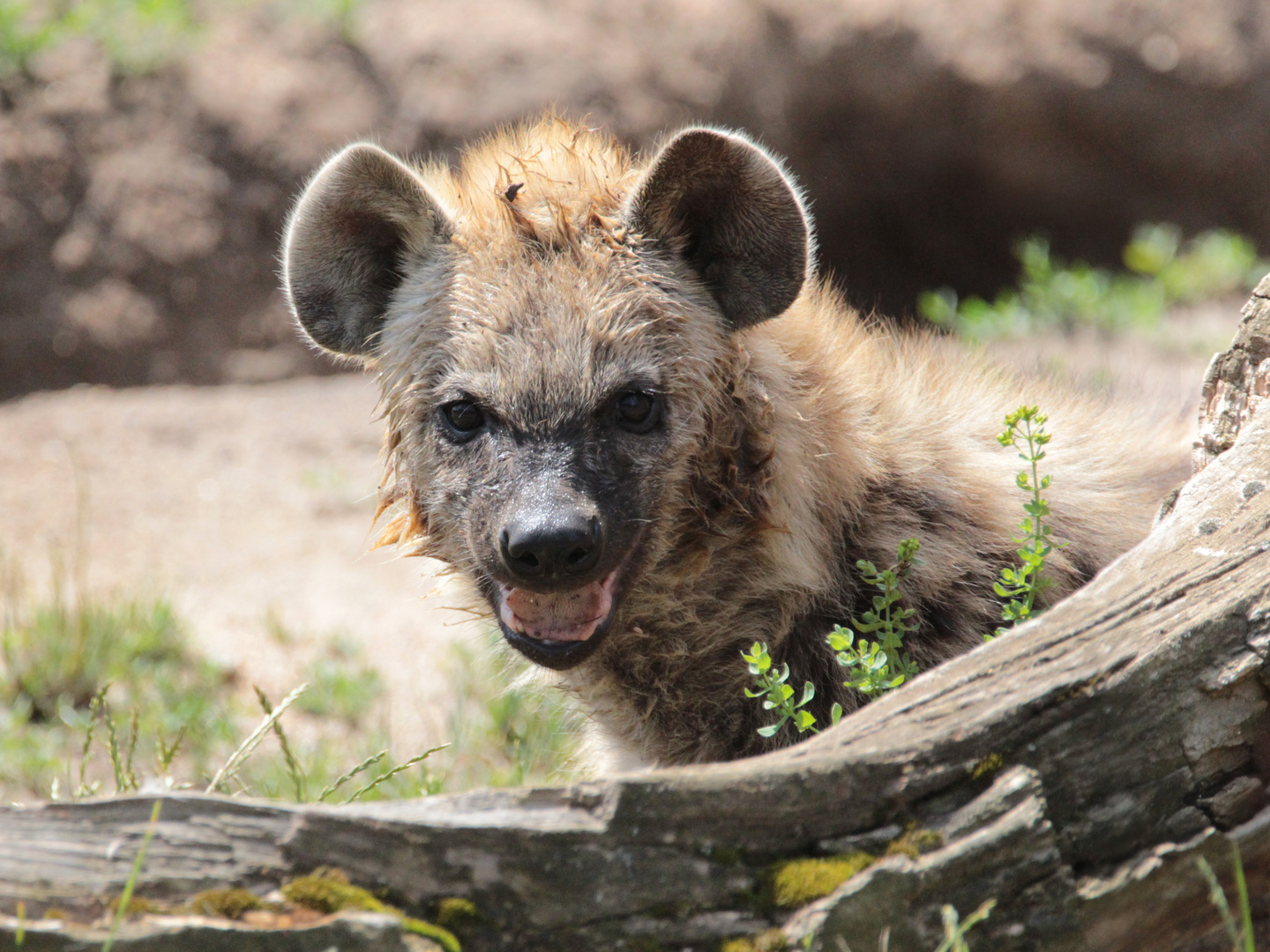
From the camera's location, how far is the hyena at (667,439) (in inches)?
95.7

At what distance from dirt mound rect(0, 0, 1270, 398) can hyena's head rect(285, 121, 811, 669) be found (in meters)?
3.38

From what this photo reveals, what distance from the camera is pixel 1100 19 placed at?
7145mm

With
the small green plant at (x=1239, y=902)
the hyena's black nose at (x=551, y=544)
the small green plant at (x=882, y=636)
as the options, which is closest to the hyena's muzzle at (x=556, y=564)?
the hyena's black nose at (x=551, y=544)

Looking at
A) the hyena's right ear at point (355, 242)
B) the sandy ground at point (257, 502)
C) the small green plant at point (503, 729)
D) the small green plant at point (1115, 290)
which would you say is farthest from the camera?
the small green plant at point (1115, 290)

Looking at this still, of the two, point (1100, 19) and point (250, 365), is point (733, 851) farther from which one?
point (1100, 19)

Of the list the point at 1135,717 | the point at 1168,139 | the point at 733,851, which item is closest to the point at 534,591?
the point at 733,851

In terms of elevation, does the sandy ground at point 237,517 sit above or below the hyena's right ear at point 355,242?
below

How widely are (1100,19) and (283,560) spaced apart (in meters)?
5.43

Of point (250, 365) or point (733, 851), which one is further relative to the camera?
point (250, 365)

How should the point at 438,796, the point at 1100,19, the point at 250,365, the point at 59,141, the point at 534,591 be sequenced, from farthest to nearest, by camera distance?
the point at 1100,19
the point at 250,365
the point at 59,141
the point at 534,591
the point at 438,796

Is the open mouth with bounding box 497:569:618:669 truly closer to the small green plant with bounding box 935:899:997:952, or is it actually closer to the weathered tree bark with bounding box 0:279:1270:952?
the weathered tree bark with bounding box 0:279:1270:952

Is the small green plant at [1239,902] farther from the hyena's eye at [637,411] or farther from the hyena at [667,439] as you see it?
the hyena's eye at [637,411]

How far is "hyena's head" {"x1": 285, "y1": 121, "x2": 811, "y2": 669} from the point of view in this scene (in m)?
2.39

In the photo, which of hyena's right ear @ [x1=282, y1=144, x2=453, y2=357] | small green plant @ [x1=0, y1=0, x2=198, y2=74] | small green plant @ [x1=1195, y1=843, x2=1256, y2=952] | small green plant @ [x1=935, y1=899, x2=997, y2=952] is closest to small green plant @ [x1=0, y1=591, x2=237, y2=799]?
hyena's right ear @ [x1=282, y1=144, x2=453, y2=357]
